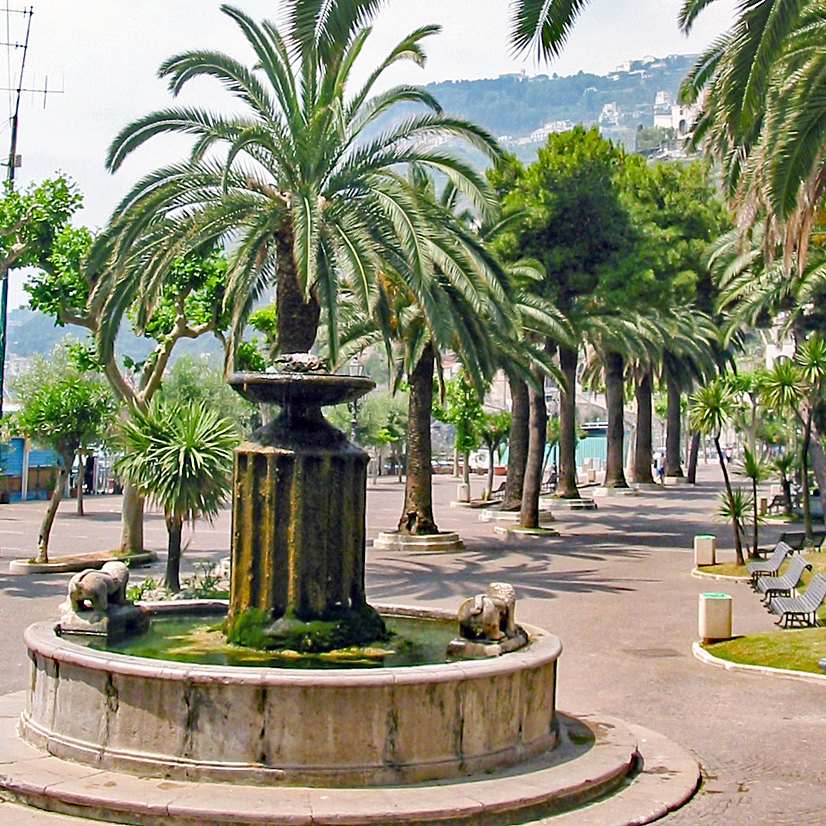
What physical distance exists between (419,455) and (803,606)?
13.1 m

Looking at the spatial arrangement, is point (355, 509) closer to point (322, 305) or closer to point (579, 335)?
point (322, 305)

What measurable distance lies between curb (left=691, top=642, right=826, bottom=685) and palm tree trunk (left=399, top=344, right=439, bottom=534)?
13041 mm

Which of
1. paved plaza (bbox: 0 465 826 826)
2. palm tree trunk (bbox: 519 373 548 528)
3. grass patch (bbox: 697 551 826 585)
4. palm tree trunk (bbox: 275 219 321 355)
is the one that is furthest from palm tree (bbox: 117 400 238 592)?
palm tree trunk (bbox: 519 373 548 528)

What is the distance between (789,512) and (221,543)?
58.7 ft

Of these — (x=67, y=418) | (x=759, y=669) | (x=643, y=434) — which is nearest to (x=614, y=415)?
(x=643, y=434)

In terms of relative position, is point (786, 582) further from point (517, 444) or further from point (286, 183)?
point (517, 444)

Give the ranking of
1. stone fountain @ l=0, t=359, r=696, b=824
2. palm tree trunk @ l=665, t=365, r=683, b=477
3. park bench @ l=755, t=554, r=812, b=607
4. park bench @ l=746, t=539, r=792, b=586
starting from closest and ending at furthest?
stone fountain @ l=0, t=359, r=696, b=824, park bench @ l=755, t=554, r=812, b=607, park bench @ l=746, t=539, r=792, b=586, palm tree trunk @ l=665, t=365, r=683, b=477

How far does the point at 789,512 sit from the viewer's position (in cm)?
3422

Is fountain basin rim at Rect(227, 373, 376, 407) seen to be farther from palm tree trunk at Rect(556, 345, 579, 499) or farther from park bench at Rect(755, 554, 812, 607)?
palm tree trunk at Rect(556, 345, 579, 499)

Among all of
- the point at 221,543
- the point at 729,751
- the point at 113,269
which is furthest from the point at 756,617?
the point at 221,543

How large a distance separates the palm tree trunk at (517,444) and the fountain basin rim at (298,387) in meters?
21.6

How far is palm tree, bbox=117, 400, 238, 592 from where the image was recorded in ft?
50.2

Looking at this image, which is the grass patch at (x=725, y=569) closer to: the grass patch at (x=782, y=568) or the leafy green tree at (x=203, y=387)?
the grass patch at (x=782, y=568)

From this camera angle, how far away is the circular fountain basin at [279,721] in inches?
272
